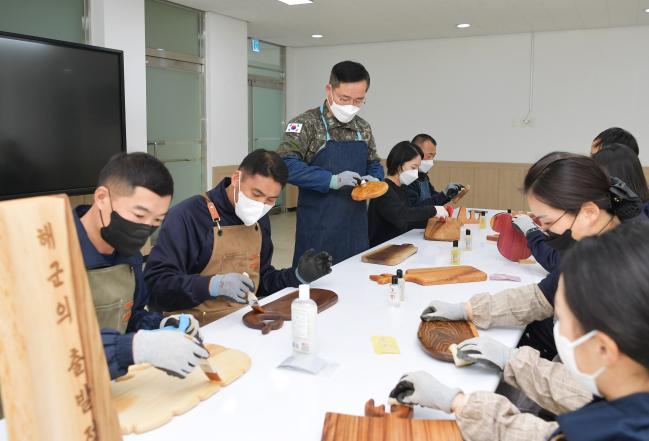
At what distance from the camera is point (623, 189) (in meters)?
1.80

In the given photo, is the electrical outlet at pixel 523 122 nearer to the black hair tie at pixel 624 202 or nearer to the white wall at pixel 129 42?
the white wall at pixel 129 42

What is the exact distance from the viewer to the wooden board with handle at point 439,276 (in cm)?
247

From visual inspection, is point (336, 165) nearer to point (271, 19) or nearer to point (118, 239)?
point (118, 239)

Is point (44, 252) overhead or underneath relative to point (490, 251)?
overhead

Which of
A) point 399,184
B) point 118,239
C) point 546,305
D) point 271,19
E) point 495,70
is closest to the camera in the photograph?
point 118,239

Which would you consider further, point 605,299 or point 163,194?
point 163,194

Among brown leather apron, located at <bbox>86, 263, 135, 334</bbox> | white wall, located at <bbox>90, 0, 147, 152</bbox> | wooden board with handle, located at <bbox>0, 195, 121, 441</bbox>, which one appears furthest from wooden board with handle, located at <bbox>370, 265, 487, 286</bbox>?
white wall, located at <bbox>90, 0, 147, 152</bbox>

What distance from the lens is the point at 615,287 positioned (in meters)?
0.85

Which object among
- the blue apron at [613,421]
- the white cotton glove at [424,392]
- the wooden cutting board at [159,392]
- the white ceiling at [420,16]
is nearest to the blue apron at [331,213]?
the wooden cutting board at [159,392]

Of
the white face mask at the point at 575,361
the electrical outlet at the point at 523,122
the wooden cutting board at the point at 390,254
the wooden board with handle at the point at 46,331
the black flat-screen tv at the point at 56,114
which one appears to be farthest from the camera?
the electrical outlet at the point at 523,122

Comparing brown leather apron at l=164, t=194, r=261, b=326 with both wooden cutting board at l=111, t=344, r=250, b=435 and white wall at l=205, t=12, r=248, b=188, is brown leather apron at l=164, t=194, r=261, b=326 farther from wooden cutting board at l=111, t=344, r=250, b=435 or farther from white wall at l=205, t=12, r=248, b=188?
white wall at l=205, t=12, r=248, b=188

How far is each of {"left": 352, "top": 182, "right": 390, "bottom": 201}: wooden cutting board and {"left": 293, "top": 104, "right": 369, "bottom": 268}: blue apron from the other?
7 centimetres

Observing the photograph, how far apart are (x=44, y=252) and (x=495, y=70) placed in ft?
25.9

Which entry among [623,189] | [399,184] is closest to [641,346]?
[623,189]
